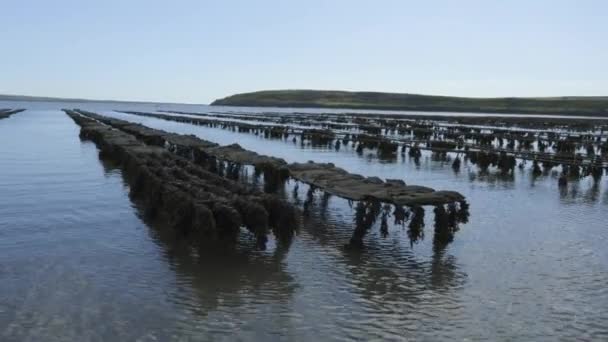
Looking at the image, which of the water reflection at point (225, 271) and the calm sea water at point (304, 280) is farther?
the water reflection at point (225, 271)

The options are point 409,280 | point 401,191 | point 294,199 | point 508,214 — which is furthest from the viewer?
point 294,199

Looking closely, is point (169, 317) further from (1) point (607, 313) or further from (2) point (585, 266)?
(2) point (585, 266)

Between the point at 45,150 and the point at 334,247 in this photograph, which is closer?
the point at 334,247

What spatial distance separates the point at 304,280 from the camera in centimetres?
1458

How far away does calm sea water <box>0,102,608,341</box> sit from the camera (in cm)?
1158

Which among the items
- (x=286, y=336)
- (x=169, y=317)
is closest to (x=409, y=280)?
(x=286, y=336)

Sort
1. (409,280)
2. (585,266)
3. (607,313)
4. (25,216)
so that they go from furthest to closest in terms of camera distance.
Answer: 1. (25,216)
2. (585,266)
3. (409,280)
4. (607,313)

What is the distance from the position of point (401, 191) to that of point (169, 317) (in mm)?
10121

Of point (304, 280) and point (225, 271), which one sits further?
point (225, 271)

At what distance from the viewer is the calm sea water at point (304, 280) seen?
38.0 feet

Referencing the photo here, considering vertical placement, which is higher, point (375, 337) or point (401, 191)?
point (401, 191)

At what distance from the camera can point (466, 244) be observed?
61.0ft

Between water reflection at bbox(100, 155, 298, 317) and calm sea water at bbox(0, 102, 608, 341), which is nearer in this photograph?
calm sea water at bbox(0, 102, 608, 341)

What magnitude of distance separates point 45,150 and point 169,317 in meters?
41.9
